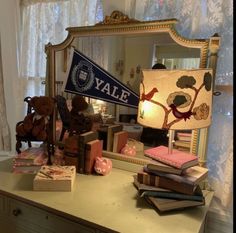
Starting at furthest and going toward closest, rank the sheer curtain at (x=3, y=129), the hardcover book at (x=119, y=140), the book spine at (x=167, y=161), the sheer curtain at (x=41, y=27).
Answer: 1. the sheer curtain at (x=3, y=129)
2. the sheer curtain at (x=41, y=27)
3. the hardcover book at (x=119, y=140)
4. the book spine at (x=167, y=161)

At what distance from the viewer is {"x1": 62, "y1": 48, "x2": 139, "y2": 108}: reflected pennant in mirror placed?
1348 mm

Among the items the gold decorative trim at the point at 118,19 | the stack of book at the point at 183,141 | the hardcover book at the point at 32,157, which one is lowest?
the hardcover book at the point at 32,157

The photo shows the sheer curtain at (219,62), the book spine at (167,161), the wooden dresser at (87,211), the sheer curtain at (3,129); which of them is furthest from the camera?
the sheer curtain at (3,129)

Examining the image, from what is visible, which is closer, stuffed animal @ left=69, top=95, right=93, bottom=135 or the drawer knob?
the drawer knob

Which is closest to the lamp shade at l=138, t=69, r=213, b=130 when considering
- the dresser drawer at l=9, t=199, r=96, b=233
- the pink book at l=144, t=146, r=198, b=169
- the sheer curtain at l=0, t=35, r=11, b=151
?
the pink book at l=144, t=146, r=198, b=169

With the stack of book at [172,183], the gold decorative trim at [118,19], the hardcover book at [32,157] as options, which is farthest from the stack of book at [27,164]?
the gold decorative trim at [118,19]

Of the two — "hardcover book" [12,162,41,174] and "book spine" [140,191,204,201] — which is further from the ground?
"book spine" [140,191,204,201]

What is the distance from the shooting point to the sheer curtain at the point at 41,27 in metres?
1.58

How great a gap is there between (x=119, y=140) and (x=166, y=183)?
1.40 feet

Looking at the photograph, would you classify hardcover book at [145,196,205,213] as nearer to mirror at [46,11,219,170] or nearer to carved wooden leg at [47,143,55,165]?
mirror at [46,11,219,170]

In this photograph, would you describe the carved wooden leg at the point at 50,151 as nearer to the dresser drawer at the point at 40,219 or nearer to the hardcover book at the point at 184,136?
the dresser drawer at the point at 40,219

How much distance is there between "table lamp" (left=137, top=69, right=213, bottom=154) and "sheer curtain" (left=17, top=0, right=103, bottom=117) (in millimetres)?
789

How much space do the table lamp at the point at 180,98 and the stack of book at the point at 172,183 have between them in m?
0.17

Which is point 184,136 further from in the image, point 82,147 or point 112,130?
point 82,147
